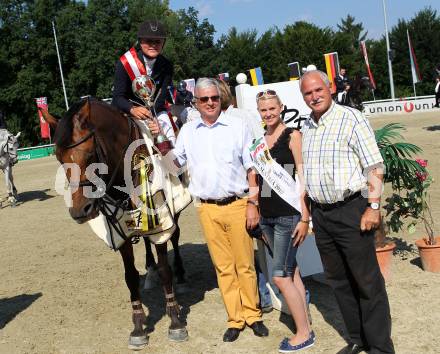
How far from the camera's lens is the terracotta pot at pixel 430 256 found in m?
5.01

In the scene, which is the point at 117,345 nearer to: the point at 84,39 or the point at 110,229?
the point at 110,229

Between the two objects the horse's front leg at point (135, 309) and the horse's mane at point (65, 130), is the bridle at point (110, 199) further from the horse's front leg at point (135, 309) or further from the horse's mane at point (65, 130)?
the horse's front leg at point (135, 309)

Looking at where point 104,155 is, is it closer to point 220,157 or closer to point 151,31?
point 220,157

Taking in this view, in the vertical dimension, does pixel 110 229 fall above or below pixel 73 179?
below

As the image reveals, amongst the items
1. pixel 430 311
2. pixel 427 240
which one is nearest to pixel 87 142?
pixel 430 311

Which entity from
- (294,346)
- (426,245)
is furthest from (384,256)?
(294,346)

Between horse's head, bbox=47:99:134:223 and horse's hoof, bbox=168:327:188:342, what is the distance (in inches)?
52.9

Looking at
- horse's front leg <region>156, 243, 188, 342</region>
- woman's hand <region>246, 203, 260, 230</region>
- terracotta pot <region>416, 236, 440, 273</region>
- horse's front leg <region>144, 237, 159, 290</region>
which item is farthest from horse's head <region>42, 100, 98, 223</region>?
terracotta pot <region>416, 236, 440, 273</region>

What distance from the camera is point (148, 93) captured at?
4273mm

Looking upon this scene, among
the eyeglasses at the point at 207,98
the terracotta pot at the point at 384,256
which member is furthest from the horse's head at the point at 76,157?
the terracotta pot at the point at 384,256

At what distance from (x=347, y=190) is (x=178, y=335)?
2013 millimetres

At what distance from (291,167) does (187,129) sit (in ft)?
3.25

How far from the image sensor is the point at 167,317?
4.89 m

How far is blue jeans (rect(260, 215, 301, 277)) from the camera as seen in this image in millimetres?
3693
